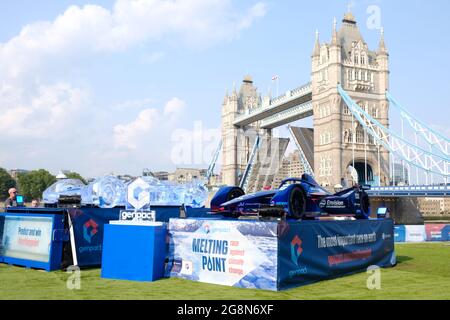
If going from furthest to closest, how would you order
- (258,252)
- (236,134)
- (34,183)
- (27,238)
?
(34,183), (236,134), (27,238), (258,252)

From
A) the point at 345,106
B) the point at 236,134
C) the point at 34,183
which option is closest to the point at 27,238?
the point at 345,106

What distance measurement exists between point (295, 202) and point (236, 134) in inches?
3215

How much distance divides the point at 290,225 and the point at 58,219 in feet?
Answer: 20.6

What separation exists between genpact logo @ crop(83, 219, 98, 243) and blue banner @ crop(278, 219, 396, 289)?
5921mm

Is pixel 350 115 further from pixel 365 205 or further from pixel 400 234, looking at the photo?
pixel 365 205

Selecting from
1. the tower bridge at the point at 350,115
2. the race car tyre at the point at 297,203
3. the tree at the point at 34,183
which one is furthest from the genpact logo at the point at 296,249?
the tree at the point at 34,183

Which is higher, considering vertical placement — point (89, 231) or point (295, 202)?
point (295, 202)

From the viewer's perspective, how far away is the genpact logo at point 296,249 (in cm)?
945

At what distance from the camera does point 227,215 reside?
40.4ft

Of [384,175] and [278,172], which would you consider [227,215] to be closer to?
[384,175]

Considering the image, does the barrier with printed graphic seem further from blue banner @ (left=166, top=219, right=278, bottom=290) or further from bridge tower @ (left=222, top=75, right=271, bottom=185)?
bridge tower @ (left=222, top=75, right=271, bottom=185)

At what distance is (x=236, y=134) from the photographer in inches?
3632
